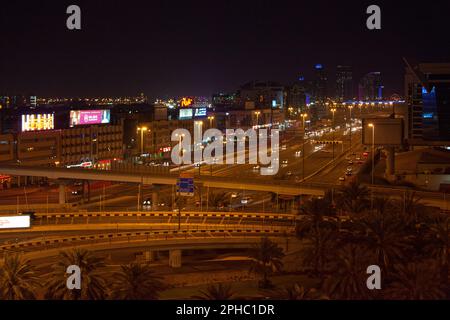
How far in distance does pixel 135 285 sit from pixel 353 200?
7.91 meters

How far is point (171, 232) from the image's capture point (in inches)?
690

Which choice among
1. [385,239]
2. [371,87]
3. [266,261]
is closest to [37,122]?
[266,261]

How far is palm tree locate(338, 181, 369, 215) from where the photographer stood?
17.6 m

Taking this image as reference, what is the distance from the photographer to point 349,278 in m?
12.6

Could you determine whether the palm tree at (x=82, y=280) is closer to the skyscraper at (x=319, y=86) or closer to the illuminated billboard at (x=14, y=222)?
the illuminated billboard at (x=14, y=222)

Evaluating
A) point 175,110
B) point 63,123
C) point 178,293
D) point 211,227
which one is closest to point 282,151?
point 175,110

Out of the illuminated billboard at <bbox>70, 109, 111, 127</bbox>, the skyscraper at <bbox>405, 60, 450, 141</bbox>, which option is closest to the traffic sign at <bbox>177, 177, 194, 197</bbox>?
the illuminated billboard at <bbox>70, 109, 111, 127</bbox>

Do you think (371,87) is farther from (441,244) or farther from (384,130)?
(441,244)

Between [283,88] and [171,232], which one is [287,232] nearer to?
[171,232]

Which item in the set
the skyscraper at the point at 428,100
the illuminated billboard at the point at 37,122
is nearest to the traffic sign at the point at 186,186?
the illuminated billboard at the point at 37,122

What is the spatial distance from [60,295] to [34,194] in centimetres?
1750

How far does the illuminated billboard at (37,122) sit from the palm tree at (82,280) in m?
21.6

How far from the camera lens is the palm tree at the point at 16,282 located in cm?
1219

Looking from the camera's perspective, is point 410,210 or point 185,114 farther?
point 185,114
